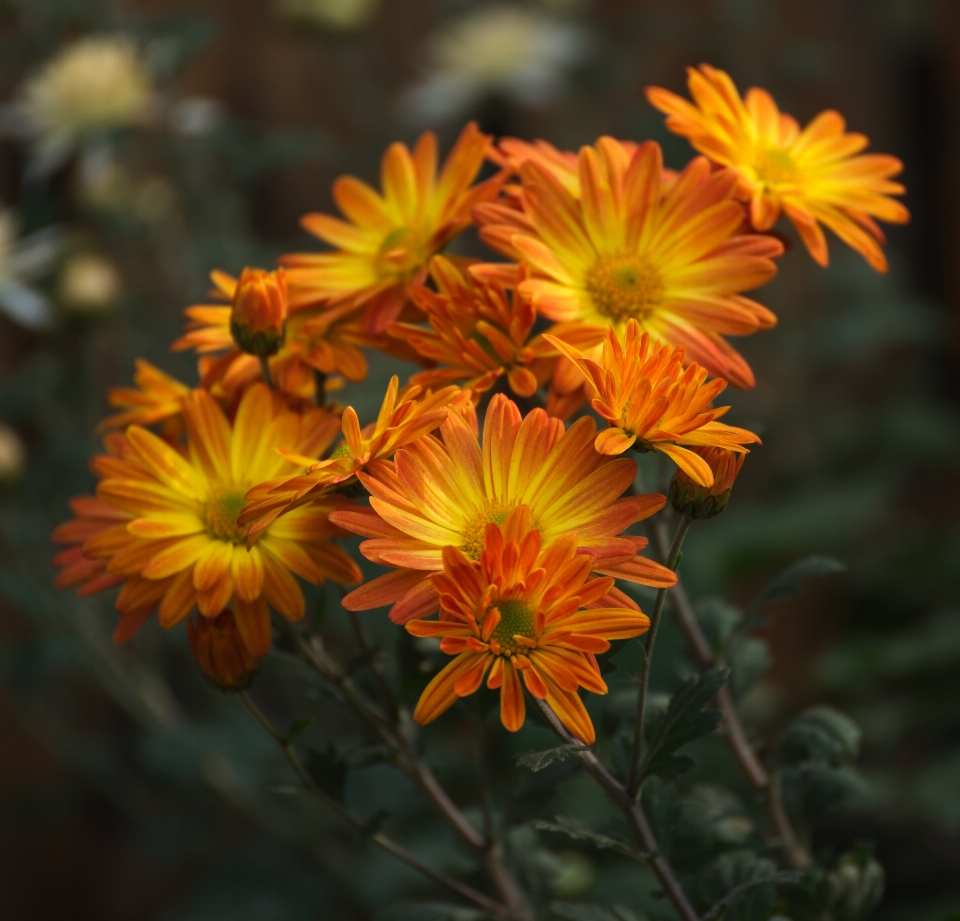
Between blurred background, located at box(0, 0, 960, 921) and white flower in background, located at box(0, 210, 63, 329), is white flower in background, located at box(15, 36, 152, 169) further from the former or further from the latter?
white flower in background, located at box(0, 210, 63, 329)

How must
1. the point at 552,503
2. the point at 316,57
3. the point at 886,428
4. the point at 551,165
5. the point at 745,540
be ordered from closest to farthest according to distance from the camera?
the point at 552,503 → the point at 551,165 → the point at 745,540 → the point at 886,428 → the point at 316,57

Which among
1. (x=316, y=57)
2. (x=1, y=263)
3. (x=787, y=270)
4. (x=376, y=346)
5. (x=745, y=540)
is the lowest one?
(x=745, y=540)

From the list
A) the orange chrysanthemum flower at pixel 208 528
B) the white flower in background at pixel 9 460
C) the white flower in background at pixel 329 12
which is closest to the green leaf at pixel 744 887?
the orange chrysanthemum flower at pixel 208 528

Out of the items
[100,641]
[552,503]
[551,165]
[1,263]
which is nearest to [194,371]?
[1,263]

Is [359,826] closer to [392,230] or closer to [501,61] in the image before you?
[392,230]

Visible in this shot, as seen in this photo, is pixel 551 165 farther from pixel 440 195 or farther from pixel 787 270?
pixel 787 270

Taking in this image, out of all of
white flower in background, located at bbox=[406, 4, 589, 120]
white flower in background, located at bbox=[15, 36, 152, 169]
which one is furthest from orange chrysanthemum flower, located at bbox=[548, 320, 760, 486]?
white flower in background, located at bbox=[406, 4, 589, 120]
